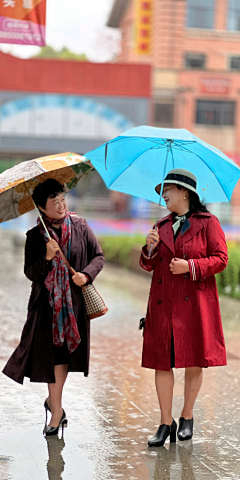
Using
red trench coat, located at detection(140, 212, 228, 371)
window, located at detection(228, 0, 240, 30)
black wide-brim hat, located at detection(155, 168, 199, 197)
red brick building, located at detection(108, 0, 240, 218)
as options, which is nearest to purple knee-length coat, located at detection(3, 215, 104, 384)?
red trench coat, located at detection(140, 212, 228, 371)

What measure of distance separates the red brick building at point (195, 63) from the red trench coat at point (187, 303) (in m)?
36.1

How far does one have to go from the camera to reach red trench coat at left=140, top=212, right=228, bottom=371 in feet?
15.8

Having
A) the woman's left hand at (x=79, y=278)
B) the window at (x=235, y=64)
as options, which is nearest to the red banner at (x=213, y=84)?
the window at (x=235, y=64)

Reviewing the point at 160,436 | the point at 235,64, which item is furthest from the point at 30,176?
the point at 235,64

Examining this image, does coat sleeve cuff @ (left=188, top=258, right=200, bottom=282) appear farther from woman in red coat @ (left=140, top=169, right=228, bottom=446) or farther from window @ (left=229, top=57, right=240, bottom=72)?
window @ (left=229, top=57, right=240, bottom=72)

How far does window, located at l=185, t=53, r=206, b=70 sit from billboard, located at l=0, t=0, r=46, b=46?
38.1m

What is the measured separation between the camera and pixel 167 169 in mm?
5125

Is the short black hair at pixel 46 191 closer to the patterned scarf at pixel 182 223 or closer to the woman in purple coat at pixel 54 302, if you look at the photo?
the woman in purple coat at pixel 54 302

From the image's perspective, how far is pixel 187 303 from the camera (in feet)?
15.8

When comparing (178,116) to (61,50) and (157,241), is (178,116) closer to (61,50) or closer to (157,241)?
(157,241)

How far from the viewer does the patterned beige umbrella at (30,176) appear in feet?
15.1

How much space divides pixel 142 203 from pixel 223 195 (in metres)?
30.6

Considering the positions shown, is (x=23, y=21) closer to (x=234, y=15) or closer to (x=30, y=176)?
(x=30, y=176)

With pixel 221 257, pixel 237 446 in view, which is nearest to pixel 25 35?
pixel 221 257
